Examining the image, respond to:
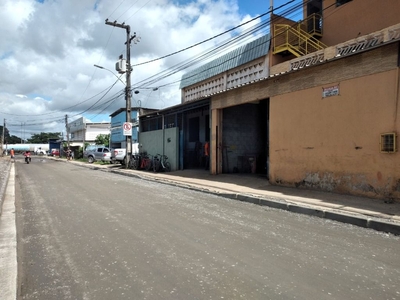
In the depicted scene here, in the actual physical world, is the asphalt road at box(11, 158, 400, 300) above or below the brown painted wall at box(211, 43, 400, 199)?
below

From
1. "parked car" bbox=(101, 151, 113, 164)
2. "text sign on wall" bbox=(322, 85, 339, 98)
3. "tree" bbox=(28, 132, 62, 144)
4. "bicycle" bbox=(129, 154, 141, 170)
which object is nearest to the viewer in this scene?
"text sign on wall" bbox=(322, 85, 339, 98)

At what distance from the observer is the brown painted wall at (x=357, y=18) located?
13305 mm

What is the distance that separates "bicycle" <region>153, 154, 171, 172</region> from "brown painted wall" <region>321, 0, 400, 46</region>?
11.2m

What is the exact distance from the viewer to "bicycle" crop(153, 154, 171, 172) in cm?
1988

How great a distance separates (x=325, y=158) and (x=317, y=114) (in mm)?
1435

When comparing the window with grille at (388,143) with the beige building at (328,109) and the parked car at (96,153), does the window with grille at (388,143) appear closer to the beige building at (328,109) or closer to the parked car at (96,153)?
the beige building at (328,109)

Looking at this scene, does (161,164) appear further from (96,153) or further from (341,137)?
(96,153)

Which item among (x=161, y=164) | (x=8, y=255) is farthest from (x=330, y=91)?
(x=161, y=164)

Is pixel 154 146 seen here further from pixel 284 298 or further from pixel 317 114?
pixel 284 298

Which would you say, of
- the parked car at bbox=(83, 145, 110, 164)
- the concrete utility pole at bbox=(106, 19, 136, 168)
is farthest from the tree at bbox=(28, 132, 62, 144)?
the concrete utility pole at bbox=(106, 19, 136, 168)

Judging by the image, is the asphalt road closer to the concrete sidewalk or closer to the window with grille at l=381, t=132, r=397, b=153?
the concrete sidewalk

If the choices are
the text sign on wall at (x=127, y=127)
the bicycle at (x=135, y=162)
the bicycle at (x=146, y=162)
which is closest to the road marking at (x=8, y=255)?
the bicycle at (x=146, y=162)

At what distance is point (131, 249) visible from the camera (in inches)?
192

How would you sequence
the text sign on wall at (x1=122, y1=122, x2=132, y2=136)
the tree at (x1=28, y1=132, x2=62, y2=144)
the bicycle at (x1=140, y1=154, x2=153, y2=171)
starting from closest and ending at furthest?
the bicycle at (x1=140, y1=154, x2=153, y2=171), the text sign on wall at (x1=122, y1=122, x2=132, y2=136), the tree at (x1=28, y1=132, x2=62, y2=144)
